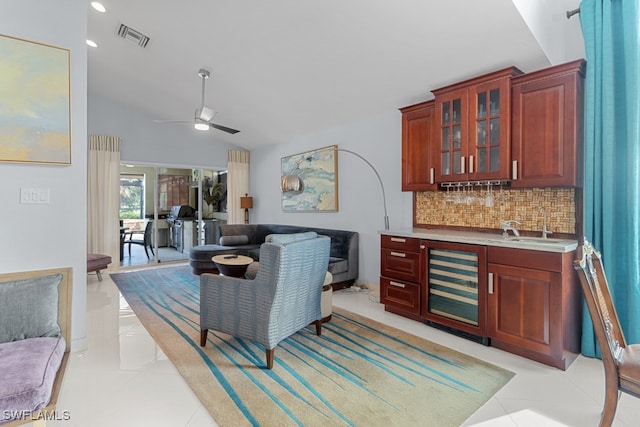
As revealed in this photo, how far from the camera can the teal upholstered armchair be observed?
2.34 meters

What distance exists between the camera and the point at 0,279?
225 centimetres

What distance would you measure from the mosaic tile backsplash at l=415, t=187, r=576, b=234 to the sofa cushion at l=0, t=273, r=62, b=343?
3.66 meters

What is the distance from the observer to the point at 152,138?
6566mm

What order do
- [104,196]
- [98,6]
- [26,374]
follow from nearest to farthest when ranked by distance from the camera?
[26,374] → [98,6] → [104,196]

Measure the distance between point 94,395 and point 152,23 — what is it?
12.0 ft

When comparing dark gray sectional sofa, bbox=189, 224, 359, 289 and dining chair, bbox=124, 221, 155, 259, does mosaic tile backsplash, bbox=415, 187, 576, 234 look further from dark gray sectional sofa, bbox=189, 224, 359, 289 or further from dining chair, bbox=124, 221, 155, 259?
dining chair, bbox=124, 221, 155, 259

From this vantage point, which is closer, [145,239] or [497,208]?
[497,208]

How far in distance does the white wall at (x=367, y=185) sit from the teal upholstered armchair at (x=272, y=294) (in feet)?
6.14

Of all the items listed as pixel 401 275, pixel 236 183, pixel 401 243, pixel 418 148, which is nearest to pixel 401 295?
pixel 401 275

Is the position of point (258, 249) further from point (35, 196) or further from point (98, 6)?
point (98, 6)

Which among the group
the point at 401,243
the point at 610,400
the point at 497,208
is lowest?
the point at 610,400

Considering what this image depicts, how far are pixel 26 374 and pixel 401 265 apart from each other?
3001 millimetres

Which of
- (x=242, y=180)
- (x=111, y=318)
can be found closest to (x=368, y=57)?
(x=111, y=318)

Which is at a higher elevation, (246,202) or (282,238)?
(246,202)
